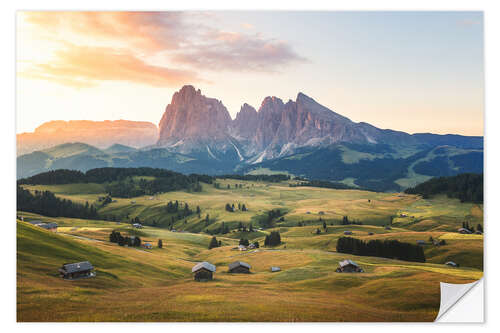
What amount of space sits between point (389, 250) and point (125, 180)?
171 meters

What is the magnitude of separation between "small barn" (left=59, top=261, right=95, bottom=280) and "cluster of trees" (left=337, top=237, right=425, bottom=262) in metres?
43.1

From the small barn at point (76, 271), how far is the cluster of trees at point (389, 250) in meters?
43.1

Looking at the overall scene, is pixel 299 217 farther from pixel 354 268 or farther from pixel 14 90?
pixel 14 90

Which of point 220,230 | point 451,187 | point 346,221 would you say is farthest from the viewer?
point 451,187

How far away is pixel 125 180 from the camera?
18975 centimetres

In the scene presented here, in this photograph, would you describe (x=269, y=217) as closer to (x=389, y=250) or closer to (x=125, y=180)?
(x=389, y=250)

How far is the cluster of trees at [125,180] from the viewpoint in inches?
6708

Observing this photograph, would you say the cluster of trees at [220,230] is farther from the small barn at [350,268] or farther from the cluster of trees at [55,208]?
the small barn at [350,268]

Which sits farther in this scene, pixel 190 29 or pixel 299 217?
pixel 299 217

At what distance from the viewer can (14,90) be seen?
92.9ft

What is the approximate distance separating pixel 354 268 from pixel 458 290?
43.0 feet

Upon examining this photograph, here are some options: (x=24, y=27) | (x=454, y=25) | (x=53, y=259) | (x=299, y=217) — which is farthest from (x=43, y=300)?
(x=299, y=217)

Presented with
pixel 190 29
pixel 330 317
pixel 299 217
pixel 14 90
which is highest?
pixel 190 29
